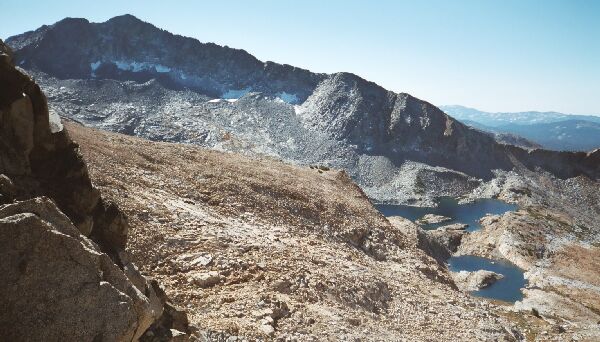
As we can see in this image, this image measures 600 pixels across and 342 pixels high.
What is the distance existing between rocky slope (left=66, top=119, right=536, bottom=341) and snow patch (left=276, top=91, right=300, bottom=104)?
148 metres

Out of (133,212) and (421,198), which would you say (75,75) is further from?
(133,212)

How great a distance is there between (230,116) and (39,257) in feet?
541

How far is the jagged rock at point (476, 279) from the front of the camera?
2547 inches

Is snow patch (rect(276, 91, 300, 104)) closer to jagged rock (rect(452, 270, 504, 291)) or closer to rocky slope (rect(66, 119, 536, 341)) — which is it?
jagged rock (rect(452, 270, 504, 291))

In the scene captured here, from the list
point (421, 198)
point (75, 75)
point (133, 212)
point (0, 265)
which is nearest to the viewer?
point (0, 265)

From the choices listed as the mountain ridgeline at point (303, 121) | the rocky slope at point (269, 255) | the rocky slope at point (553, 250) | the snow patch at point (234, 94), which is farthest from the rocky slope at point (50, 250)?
the snow patch at point (234, 94)

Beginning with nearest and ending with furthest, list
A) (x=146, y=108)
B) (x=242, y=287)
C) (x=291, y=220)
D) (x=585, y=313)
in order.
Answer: (x=242, y=287)
(x=291, y=220)
(x=585, y=313)
(x=146, y=108)

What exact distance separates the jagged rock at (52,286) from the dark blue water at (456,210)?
10465 cm

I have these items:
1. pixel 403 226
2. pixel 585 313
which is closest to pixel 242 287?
pixel 403 226

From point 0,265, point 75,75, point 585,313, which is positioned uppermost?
point 75,75

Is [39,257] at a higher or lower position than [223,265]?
higher

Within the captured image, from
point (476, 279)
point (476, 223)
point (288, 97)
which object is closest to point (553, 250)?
point (476, 279)

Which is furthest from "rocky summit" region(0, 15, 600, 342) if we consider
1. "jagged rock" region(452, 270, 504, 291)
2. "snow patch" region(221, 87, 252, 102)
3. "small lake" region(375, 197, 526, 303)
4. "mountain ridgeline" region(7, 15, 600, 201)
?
"snow patch" region(221, 87, 252, 102)

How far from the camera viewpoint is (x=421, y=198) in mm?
136500
